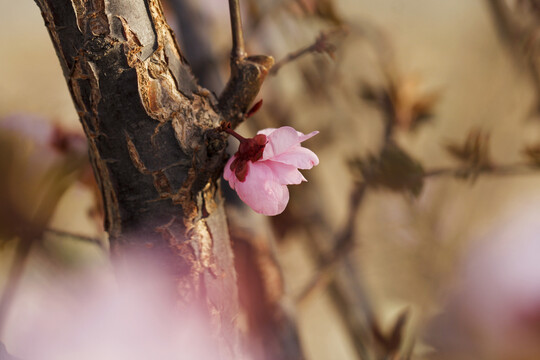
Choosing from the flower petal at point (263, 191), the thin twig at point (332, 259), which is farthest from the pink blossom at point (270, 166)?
the thin twig at point (332, 259)

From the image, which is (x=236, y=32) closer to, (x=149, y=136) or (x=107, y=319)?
(x=149, y=136)

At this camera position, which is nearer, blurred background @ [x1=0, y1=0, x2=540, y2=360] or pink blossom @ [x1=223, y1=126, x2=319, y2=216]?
pink blossom @ [x1=223, y1=126, x2=319, y2=216]

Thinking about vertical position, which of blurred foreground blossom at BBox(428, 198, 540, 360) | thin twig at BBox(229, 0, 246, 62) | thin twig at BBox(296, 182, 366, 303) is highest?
thin twig at BBox(229, 0, 246, 62)

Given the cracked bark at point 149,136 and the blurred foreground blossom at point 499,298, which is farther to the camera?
the blurred foreground blossom at point 499,298

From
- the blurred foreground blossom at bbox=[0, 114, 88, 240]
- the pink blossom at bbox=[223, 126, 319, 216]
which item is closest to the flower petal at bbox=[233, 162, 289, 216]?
the pink blossom at bbox=[223, 126, 319, 216]

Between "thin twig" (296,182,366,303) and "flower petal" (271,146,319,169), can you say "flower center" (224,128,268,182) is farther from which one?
"thin twig" (296,182,366,303)

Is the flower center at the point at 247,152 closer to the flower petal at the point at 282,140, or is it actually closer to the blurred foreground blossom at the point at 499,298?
the flower petal at the point at 282,140
